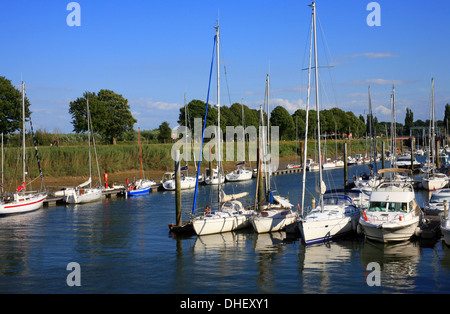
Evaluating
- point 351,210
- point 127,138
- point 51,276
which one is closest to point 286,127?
point 127,138

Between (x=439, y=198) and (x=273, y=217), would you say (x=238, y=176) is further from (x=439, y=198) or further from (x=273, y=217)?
(x=273, y=217)

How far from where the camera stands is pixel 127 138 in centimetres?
10931

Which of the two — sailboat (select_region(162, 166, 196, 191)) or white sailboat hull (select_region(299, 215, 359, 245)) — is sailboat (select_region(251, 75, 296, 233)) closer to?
white sailboat hull (select_region(299, 215, 359, 245))

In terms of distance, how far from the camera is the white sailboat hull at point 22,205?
45.3 meters

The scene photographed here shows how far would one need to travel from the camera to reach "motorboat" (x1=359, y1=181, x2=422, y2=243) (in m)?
28.5

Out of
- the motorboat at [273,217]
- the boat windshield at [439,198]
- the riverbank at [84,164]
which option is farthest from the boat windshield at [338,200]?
the riverbank at [84,164]

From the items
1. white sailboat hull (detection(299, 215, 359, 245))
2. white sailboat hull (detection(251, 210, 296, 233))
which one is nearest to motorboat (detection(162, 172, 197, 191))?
white sailboat hull (detection(251, 210, 296, 233))

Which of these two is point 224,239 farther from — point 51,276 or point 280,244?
point 51,276

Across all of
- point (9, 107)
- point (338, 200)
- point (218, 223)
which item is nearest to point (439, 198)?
point (338, 200)

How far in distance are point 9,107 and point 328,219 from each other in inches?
2523

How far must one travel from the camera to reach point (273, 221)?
33125mm

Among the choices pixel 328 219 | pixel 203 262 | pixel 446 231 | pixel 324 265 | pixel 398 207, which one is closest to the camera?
pixel 324 265

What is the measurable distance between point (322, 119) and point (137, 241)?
11586 centimetres

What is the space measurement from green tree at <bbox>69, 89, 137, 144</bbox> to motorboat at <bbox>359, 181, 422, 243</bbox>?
6939cm
